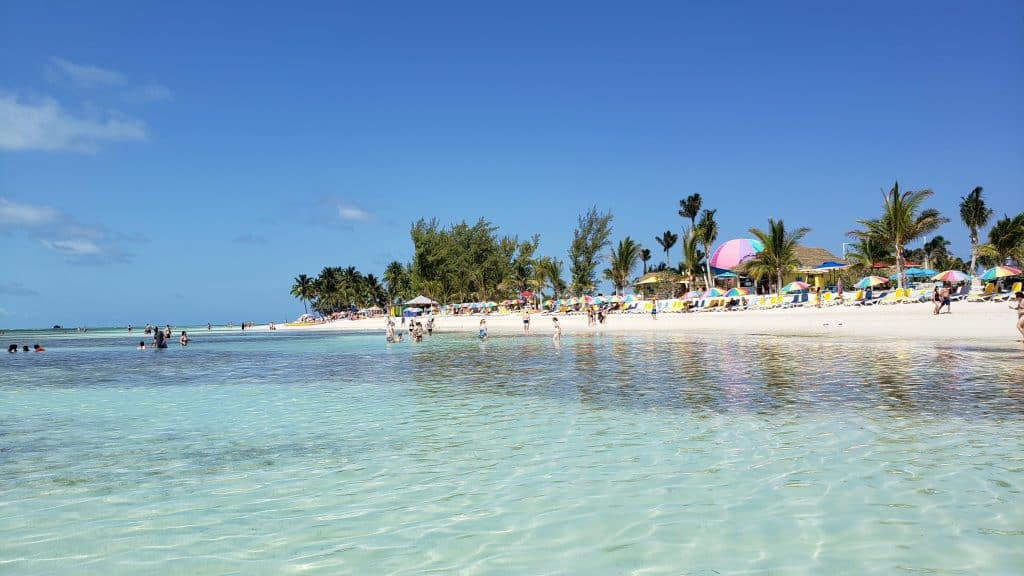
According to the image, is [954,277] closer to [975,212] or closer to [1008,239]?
[1008,239]

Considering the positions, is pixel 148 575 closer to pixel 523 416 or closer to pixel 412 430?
pixel 412 430

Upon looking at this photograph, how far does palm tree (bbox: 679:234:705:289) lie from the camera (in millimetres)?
59625

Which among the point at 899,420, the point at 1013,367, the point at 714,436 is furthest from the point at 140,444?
the point at 1013,367

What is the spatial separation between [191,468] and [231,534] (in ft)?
8.84

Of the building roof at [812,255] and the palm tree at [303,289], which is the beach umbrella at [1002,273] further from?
the palm tree at [303,289]

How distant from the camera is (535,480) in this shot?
6203mm

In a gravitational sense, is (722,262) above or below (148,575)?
above

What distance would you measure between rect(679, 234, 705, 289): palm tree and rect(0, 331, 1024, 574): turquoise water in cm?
4689

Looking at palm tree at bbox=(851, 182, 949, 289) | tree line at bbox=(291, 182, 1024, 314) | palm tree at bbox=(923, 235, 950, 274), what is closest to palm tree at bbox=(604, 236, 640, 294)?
tree line at bbox=(291, 182, 1024, 314)

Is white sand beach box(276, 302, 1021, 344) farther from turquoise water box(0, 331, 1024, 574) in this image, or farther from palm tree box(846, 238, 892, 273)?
palm tree box(846, 238, 892, 273)

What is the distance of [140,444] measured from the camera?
28.5 ft

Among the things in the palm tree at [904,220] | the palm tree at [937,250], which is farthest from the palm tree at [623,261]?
the palm tree at [937,250]

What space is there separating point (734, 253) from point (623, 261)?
1106 centimetres

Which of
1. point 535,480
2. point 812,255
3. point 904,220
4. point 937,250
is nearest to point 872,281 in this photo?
point 904,220
